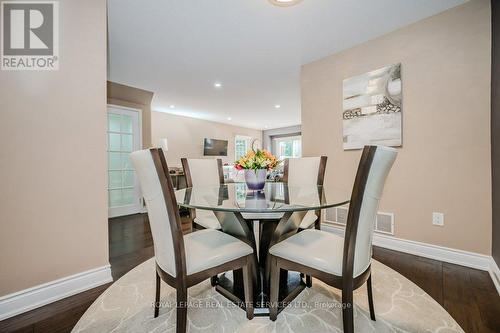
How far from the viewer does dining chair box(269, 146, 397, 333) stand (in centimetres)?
101

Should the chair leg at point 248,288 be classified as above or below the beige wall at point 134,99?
below

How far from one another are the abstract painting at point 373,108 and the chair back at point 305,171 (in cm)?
71

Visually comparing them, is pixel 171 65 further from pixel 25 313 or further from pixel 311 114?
pixel 25 313

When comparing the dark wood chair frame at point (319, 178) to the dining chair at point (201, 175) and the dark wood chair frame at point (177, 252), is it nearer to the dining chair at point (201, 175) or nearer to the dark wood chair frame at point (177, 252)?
the dining chair at point (201, 175)

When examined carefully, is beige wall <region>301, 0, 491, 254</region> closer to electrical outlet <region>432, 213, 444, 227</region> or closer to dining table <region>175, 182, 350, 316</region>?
electrical outlet <region>432, 213, 444, 227</region>

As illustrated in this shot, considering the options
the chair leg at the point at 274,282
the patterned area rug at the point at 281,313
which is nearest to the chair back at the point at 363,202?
the chair leg at the point at 274,282

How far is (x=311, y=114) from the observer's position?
3.12 meters

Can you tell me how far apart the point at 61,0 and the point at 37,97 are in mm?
787

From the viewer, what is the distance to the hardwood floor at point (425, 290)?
1.30 m

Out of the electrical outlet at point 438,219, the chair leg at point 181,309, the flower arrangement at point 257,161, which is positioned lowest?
the chair leg at point 181,309

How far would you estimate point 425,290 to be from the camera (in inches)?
63.9

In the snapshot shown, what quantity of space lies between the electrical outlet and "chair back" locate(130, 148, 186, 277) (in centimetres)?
246

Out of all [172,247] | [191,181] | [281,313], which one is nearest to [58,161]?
[191,181]

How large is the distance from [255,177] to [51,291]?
1687mm
